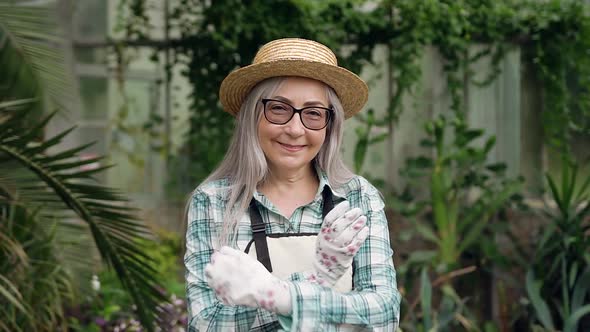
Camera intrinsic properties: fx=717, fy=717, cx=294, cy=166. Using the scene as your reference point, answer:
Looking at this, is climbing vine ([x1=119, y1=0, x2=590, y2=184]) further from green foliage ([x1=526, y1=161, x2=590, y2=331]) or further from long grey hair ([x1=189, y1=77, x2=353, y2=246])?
long grey hair ([x1=189, y1=77, x2=353, y2=246])

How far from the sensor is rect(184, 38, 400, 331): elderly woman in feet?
5.04

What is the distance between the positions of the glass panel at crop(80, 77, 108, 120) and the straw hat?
376cm

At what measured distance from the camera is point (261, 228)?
5.72 ft

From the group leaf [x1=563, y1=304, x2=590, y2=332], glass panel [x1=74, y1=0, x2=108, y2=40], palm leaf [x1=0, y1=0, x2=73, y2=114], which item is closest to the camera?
palm leaf [x1=0, y1=0, x2=73, y2=114]

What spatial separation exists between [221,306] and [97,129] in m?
4.16

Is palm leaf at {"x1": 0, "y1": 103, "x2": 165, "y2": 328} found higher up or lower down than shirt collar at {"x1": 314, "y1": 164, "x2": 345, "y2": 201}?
lower down

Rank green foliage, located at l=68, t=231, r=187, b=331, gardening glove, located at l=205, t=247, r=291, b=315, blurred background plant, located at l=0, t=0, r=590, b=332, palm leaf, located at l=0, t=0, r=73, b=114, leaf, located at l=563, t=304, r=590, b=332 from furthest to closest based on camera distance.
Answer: blurred background plant, located at l=0, t=0, r=590, b=332 → leaf, located at l=563, t=304, r=590, b=332 → green foliage, located at l=68, t=231, r=187, b=331 → palm leaf, located at l=0, t=0, r=73, b=114 → gardening glove, located at l=205, t=247, r=291, b=315

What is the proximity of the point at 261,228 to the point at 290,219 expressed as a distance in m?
0.09

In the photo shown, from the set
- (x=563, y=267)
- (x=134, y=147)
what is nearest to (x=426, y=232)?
(x=563, y=267)

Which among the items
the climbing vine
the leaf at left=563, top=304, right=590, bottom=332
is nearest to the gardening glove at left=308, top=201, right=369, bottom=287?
the leaf at left=563, top=304, right=590, bottom=332

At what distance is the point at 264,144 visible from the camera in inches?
71.4

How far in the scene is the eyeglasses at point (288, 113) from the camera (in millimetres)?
1771

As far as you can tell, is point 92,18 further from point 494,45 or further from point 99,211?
point 99,211

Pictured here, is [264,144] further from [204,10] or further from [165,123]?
[165,123]
